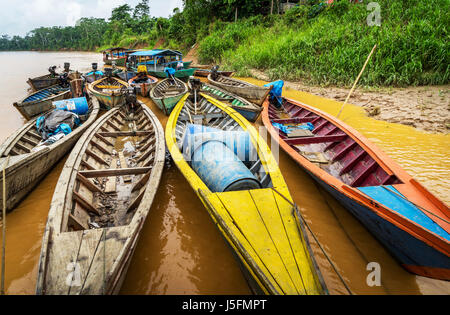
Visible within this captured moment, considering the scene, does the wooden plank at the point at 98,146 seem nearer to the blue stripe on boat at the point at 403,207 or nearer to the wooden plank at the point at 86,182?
the wooden plank at the point at 86,182

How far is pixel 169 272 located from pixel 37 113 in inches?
300

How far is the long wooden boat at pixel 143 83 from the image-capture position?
9742 mm

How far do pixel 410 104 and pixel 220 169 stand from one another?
7947mm

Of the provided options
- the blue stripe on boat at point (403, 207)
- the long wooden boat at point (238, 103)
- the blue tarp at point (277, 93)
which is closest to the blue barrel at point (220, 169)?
the blue stripe on boat at point (403, 207)

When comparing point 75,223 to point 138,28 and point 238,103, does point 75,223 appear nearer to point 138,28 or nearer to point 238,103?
point 238,103

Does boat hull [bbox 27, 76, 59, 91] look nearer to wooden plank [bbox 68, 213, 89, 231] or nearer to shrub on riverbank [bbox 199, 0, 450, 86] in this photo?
shrub on riverbank [bbox 199, 0, 450, 86]

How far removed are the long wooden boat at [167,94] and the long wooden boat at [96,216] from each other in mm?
2201

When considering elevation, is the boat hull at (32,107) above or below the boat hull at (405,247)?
above

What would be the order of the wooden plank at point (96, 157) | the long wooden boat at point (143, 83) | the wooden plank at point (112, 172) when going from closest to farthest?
the wooden plank at point (112, 172)
the wooden plank at point (96, 157)
the long wooden boat at point (143, 83)

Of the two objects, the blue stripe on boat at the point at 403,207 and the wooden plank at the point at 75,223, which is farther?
the wooden plank at the point at 75,223

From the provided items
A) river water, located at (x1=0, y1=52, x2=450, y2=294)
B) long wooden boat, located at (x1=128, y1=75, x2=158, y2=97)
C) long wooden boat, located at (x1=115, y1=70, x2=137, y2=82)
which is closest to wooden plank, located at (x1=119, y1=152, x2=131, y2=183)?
river water, located at (x1=0, y1=52, x2=450, y2=294)

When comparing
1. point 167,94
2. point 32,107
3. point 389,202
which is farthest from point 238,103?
point 32,107

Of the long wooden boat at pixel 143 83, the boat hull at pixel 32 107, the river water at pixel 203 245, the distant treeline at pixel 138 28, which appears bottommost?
the river water at pixel 203 245
